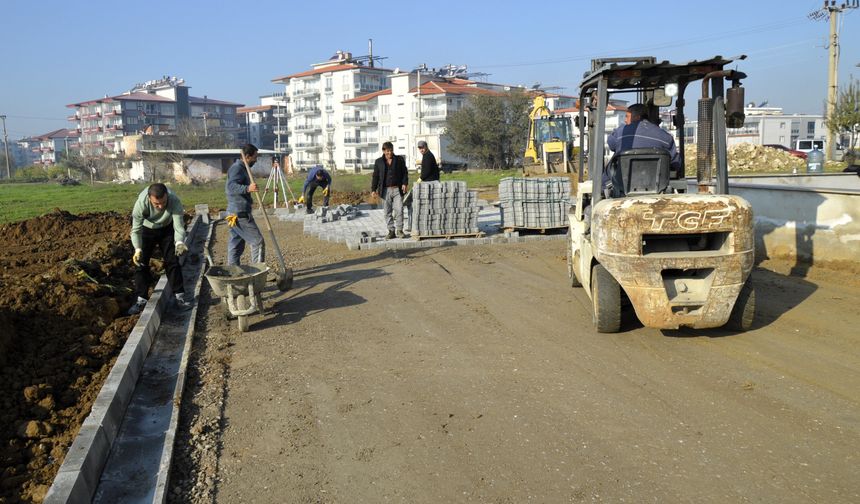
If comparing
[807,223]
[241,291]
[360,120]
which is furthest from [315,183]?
[360,120]

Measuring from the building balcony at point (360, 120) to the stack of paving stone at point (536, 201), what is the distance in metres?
67.6

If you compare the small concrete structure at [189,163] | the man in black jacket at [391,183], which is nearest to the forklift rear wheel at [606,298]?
the man in black jacket at [391,183]

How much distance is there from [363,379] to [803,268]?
22.2ft

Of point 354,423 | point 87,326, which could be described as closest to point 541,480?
point 354,423

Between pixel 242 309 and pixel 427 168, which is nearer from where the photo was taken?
pixel 242 309

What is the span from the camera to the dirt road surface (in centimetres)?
392

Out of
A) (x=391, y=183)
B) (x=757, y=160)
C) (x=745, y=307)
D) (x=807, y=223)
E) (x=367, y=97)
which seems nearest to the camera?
(x=745, y=307)

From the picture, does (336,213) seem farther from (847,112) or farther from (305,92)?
(305,92)

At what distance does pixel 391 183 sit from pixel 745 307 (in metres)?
7.49

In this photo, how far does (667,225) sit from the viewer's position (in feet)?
19.4

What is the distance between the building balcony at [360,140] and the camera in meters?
79.8

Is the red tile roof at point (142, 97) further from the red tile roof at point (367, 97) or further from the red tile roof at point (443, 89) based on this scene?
the red tile roof at point (443, 89)

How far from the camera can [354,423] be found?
16.0ft

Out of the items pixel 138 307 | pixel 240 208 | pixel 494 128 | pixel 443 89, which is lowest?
pixel 138 307
